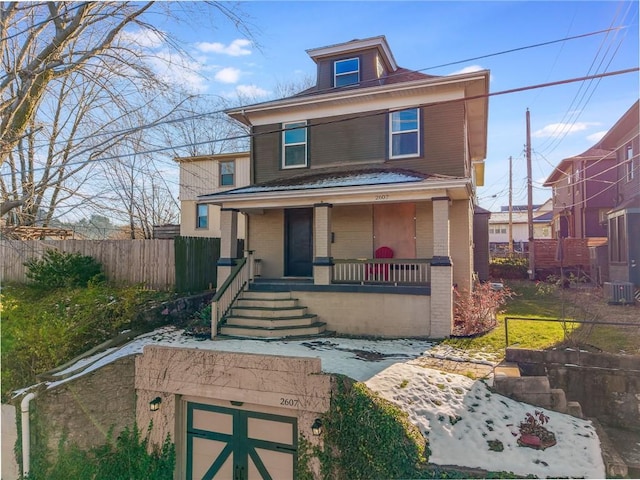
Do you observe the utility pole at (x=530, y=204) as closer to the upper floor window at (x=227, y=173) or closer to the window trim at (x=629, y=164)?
the window trim at (x=629, y=164)

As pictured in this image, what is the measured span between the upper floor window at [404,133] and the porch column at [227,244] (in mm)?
5292

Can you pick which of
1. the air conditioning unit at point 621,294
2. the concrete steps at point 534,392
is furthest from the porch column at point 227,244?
the air conditioning unit at point 621,294

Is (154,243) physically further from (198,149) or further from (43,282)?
(198,149)

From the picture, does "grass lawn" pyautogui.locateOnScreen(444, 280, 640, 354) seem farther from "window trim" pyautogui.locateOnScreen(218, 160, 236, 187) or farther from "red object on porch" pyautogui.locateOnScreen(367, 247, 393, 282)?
"window trim" pyautogui.locateOnScreen(218, 160, 236, 187)

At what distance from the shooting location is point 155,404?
7.80 metres

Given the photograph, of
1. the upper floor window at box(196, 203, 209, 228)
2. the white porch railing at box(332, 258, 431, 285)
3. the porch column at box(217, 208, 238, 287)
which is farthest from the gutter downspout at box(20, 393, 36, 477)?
the upper floor window at box(196, 203, 209, 228)

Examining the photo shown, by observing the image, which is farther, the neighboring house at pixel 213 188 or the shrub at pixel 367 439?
the neighboring house at pixel 213 188

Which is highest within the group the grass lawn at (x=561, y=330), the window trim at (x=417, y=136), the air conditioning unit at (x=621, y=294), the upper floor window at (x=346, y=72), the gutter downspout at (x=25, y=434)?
the upper floor window at (x=346, y=72)

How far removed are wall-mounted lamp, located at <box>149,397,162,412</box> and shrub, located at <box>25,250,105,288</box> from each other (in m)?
6.96

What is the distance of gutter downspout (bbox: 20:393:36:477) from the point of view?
7.99 m

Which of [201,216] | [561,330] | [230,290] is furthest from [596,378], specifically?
[201,216]

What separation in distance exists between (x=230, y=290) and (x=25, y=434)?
17.1 ft

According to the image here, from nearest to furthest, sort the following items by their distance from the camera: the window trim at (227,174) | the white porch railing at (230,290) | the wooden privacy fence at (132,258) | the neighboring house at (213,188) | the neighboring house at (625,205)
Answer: the white porch railing at (230,290) → the wooden privacy fence at (132,258) → the neighboring house at (625,205) → the neighboring house at (213,188) → the window trim at (227,174)

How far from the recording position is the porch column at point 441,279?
31.7ft
